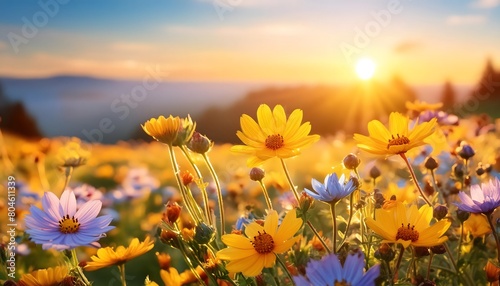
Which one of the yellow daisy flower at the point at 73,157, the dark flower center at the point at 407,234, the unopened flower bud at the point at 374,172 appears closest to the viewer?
the dark flower center at the point at 407,234

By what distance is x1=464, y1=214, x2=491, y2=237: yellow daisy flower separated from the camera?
3.83 ft

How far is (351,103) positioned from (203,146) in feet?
22.0

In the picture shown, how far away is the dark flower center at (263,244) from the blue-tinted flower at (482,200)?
276mm

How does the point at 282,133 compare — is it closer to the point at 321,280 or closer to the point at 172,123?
the point at 172,123

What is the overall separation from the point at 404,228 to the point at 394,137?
0.19m

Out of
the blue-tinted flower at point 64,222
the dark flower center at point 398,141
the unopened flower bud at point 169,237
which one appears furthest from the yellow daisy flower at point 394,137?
the blue-tinted flower at point 64,222

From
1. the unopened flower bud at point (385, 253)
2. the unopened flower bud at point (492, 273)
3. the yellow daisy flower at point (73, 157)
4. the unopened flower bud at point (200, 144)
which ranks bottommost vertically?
the unopened flower bud at point (492, 273)

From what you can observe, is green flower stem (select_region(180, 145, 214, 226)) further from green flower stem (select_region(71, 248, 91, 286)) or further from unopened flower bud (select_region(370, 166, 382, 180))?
unopened flower bud (select_region(370, 166, 382, 180))

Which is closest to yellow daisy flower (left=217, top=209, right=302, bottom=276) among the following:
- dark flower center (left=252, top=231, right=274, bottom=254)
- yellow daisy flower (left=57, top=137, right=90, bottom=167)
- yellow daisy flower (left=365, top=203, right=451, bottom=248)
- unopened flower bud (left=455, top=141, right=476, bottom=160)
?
dark flower center (left=252, top=231, right=274, bottom=254)

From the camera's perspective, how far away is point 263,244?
2.98 ft

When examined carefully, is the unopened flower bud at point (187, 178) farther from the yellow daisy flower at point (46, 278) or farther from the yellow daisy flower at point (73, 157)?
the yellow daisy flower at point (73, 157)

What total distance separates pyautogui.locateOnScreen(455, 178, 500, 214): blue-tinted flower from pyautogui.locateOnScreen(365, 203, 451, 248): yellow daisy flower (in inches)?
3.4

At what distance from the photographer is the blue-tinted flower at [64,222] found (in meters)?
0.99

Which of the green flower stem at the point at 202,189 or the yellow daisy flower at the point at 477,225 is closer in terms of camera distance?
the green flower stem at the point at 202,189
